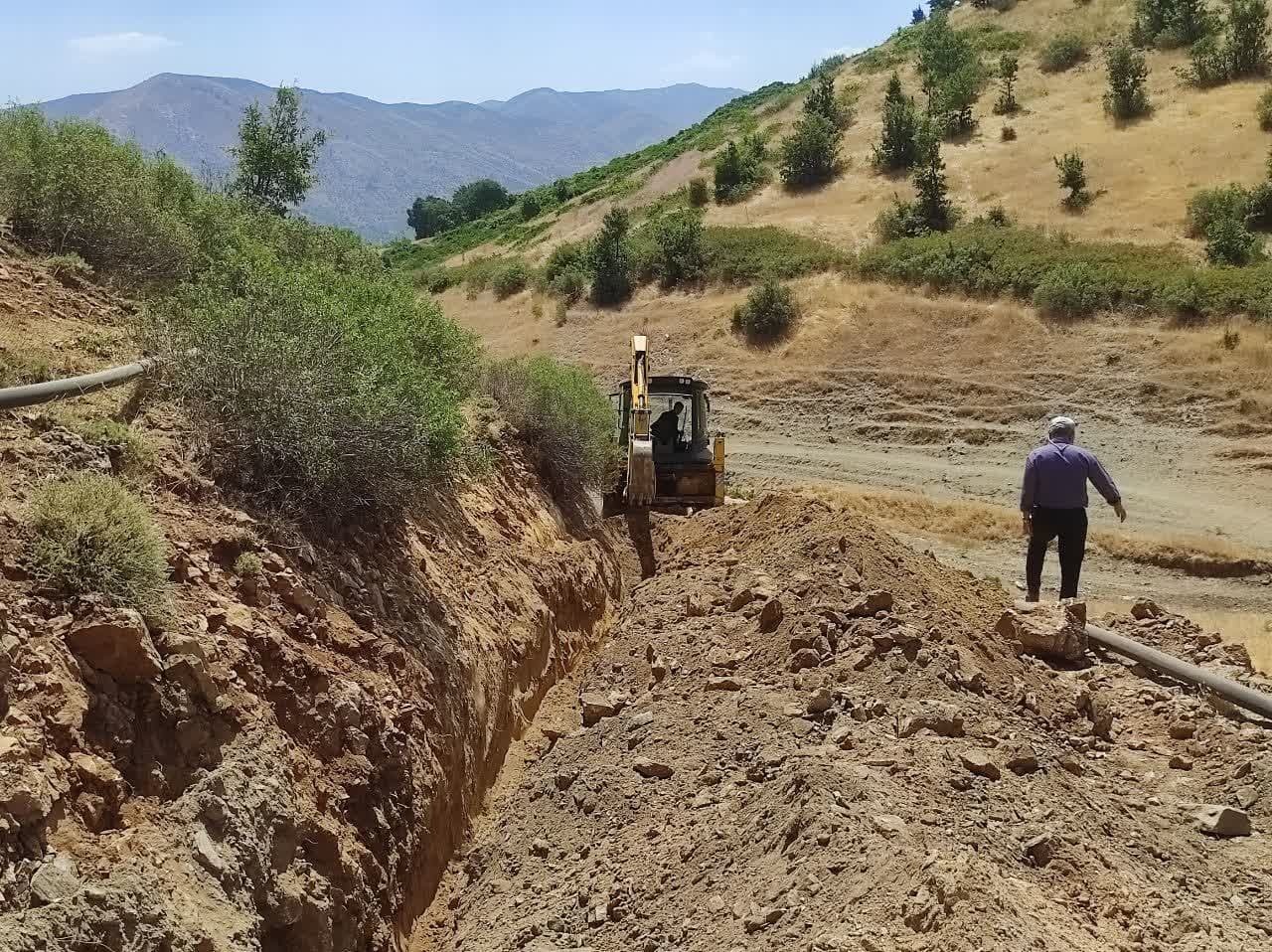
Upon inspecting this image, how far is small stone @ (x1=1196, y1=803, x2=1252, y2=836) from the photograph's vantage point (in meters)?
5.89

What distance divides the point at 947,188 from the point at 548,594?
30105 millimetres

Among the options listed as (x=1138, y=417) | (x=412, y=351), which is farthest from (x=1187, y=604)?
(x=412, y=351)

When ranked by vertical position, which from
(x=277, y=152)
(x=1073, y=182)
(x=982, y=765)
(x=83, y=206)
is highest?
(x=1073, y=182)

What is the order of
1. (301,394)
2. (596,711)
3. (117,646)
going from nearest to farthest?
(117,646), (301,394), (596,711)

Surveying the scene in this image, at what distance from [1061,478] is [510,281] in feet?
105

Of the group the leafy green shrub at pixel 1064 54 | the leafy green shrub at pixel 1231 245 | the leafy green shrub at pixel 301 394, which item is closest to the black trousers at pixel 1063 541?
the leafy green shrub at pixel 301 394

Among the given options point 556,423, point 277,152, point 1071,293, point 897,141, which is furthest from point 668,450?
point 897,141

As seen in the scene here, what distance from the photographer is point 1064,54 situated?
47.0m

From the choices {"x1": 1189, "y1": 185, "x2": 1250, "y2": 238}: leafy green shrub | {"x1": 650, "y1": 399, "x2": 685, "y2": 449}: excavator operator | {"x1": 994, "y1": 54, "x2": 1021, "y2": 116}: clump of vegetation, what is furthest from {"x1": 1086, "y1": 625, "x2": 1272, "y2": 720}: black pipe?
{"x1": 994, "y1": 54, "x2": 1021, "y2": 116}: clump of vegetation

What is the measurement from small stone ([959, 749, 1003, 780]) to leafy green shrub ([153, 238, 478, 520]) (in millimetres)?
4443

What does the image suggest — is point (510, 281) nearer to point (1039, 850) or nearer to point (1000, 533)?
point (1000, 533)

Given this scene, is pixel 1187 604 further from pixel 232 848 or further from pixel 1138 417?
pixel 232 848

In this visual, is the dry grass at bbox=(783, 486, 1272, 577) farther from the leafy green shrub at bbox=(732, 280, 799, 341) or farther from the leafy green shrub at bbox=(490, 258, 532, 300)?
the leafy green shrub at bbox=(490, 258, 532, 300)

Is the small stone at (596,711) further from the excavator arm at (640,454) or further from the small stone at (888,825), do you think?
the excavator arm at (640,454)
